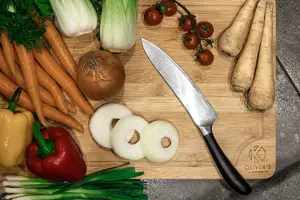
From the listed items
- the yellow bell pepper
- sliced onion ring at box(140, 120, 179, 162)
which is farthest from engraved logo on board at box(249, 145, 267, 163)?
the yellow bell pepper

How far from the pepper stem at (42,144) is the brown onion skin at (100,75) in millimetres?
199

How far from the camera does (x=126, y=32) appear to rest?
145cm

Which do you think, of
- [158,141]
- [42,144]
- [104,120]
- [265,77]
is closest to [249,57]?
[265,77]

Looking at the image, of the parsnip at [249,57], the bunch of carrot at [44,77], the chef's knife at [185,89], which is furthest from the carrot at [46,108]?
the parsnip at [249,57]

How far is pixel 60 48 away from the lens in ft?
4.93

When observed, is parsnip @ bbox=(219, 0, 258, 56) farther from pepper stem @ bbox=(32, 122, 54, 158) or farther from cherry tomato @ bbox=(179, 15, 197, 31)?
pepper stem @ bbox=(32, 122, 54, 158)

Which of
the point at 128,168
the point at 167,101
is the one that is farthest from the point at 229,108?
the point at 128,168

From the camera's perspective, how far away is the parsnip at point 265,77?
4.86 ft

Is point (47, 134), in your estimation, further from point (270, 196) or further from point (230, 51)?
point (270, 196)

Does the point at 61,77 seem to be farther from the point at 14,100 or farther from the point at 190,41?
the point at 190,41

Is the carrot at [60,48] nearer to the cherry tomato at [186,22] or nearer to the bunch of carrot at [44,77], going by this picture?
the bunch of carrot at [44,77]

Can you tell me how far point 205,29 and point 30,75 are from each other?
0.62 metres

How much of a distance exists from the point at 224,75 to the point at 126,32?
1.27 ft

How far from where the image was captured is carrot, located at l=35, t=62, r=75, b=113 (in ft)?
4.98
